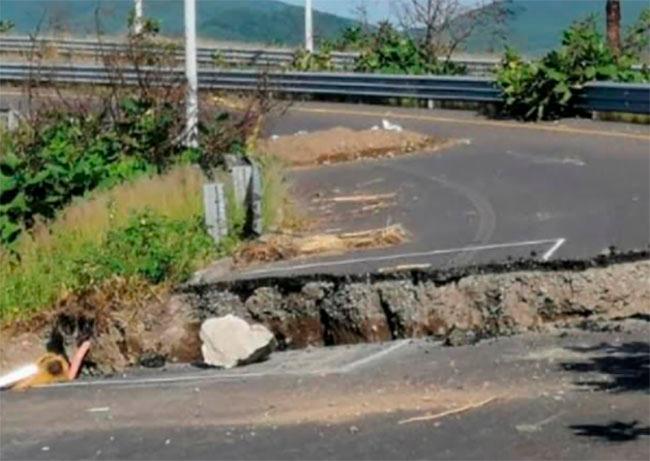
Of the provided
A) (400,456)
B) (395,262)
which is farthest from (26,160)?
(400,456)

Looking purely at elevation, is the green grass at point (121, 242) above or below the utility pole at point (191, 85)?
below

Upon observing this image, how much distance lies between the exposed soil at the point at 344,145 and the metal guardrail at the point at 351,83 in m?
0.94

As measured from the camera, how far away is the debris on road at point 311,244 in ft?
53.5

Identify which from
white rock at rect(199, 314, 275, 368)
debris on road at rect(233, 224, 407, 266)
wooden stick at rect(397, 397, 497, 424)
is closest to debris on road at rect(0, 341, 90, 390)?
white rock at rect(199, 314, 275, 368)

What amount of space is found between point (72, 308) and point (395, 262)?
9.20 feet

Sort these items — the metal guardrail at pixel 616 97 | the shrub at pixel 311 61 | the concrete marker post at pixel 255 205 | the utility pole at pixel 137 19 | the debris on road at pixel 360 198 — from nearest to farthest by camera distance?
the concrete marker post at pixel 255 205
the debris on road at pixel 360 198
the utility pole at pixel 137 19
the metal guardrail at pixel 616 97
the shrub at pixel 311 61

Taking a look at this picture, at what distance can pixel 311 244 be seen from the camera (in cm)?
1662

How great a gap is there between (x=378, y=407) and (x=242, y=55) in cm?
3200

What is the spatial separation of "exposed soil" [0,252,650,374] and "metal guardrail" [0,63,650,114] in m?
7.34

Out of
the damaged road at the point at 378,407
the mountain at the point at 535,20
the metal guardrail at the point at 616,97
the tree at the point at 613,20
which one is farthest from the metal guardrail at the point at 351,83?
the damaged road at the point at 378,407

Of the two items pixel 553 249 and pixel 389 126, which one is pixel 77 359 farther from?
pixel 389 126

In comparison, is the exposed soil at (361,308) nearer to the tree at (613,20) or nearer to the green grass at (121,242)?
the green grass at (121,242)

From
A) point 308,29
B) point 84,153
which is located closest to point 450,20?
point 308,29

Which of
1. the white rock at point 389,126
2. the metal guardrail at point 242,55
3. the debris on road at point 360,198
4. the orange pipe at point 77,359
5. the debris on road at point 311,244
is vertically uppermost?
the metal guardrail at point 242,55
